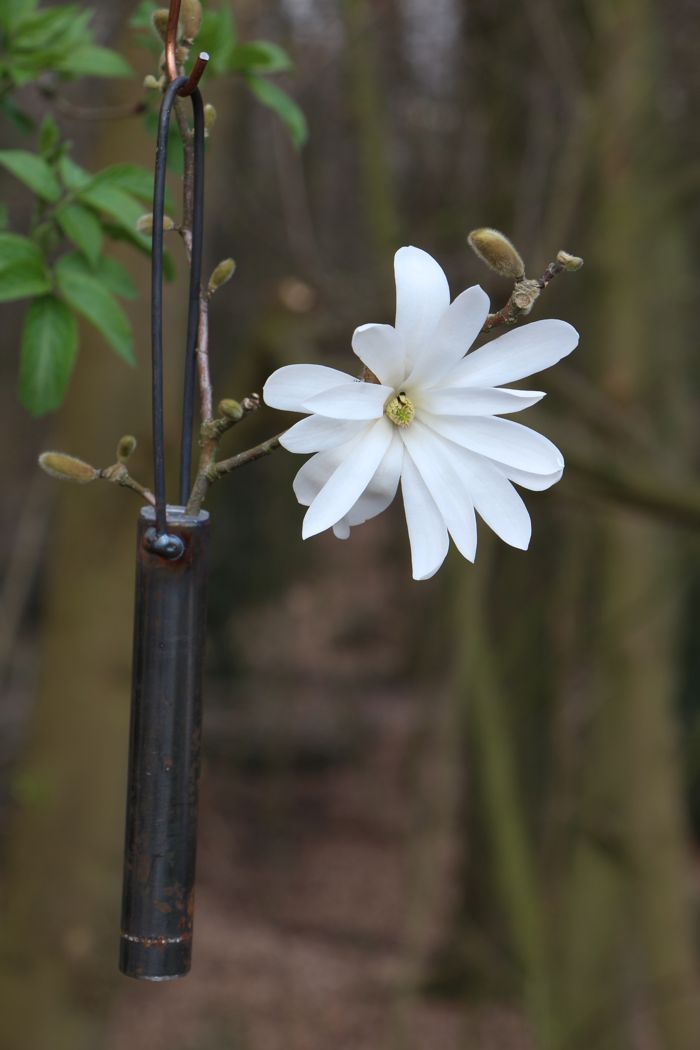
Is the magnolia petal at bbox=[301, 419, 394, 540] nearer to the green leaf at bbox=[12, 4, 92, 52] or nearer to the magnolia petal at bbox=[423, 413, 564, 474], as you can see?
the magnolia petal at bbox=[423, 413, 564, 474]

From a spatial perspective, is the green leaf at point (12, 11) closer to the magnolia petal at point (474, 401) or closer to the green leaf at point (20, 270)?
the green leaf at point (20, 270)

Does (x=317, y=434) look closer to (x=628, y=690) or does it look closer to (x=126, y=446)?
(x=126, y=446)

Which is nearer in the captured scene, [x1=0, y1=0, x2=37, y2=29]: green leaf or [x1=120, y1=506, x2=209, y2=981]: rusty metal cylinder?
[x1=120, y1=506, x2=209, y2=981]: rusty metal cylinder

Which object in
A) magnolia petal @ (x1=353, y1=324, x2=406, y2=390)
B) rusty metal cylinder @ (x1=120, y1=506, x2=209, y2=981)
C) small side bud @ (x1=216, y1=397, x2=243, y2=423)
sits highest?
magnolia petal @ (x1=353, y1=324, x2=406, y2=390)

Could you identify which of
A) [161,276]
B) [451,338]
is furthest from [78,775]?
[451,338]

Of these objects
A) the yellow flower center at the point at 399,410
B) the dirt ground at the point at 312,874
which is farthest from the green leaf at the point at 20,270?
the dirt ground at the point at 312,874

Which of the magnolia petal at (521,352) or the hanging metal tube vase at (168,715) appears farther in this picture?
the hanging metal tube vase at (168,715)

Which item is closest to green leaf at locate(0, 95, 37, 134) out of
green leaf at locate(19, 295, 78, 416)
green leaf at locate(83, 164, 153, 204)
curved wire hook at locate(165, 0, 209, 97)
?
green leaf at locate(83, 164, 153, 204)

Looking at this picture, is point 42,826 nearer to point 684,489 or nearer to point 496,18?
point 684,489
